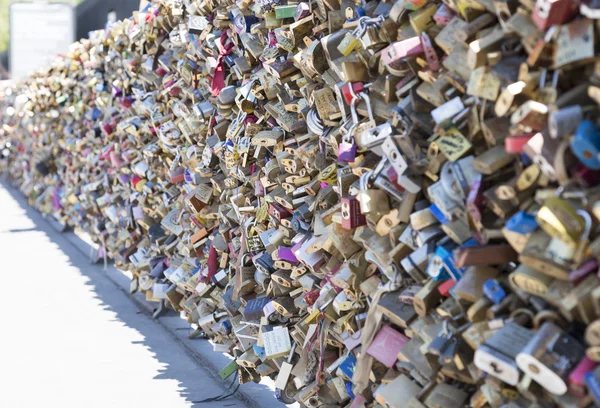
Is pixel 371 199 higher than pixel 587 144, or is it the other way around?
pixel 587 144

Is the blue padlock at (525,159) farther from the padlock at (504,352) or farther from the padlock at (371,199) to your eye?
the padlock at (371,199)

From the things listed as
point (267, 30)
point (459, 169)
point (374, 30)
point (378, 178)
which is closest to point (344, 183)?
point (378, 178)

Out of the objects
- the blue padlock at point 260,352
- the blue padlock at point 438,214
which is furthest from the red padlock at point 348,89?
the blue padlock at point 260,352

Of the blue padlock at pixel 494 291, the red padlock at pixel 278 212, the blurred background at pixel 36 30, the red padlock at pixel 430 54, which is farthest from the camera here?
the blurred background at pixel 36 30

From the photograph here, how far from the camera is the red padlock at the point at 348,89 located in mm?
2870

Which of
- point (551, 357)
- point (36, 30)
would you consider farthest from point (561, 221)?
point (36, 30)

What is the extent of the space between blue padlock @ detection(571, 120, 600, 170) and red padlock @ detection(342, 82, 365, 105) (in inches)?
46.1

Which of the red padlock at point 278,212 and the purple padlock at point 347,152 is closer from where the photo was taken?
the purple padlock at point 347,152

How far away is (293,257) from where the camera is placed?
360 centimetres

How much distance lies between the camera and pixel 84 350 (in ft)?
16.1

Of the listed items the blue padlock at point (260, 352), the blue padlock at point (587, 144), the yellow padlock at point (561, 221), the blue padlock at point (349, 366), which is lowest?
the blue padlock at point (260, 352)

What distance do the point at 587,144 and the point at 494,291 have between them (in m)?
0.49

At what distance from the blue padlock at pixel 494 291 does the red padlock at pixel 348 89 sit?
3.15ft

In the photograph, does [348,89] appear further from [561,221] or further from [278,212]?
[561,221]
